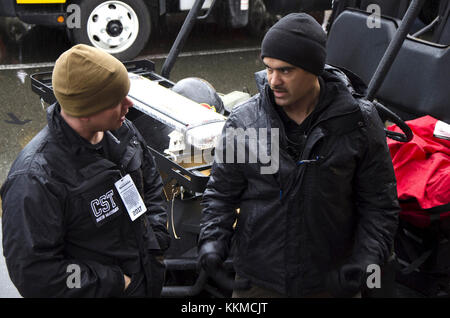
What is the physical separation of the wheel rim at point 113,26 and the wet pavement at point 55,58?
50 centimetres

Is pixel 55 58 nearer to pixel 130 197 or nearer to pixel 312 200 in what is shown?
pixel 130 197

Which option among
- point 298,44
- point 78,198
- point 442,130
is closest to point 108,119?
point 78,198

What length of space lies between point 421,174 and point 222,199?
1.30m

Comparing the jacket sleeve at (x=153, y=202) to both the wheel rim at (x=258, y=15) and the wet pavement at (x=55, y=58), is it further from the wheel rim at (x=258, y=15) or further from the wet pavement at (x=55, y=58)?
the wheel rim at (x=258, y=15)

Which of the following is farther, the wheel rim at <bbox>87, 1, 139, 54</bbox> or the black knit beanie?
the wheel rim at <bbox>87, 1, 139, 54</bbox>

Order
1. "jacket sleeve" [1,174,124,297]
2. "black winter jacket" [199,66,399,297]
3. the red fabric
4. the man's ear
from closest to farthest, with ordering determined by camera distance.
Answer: "jacket sleeve" [1,174,124,297], the man's ear, "black winter jacket" [199,66,399,297], the red fabric

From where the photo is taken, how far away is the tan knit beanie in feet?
6.16

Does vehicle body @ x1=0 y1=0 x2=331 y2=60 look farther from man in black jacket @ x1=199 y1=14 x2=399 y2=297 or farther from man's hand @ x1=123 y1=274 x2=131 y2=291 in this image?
man's hand @ x1=123 y1=274 x2=131 y2=291

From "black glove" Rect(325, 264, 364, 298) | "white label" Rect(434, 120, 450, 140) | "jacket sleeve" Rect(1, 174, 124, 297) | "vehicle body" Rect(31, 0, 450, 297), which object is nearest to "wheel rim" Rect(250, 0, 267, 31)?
"vehicle body" Rect(31, 0, 450, 297)

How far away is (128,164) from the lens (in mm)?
2174

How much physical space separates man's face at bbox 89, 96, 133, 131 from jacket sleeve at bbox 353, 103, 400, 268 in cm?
85

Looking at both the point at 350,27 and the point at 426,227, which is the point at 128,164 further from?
the point at 350,27

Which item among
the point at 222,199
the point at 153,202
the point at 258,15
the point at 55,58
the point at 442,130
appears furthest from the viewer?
the point at 258,15

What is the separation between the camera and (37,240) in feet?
6.03
